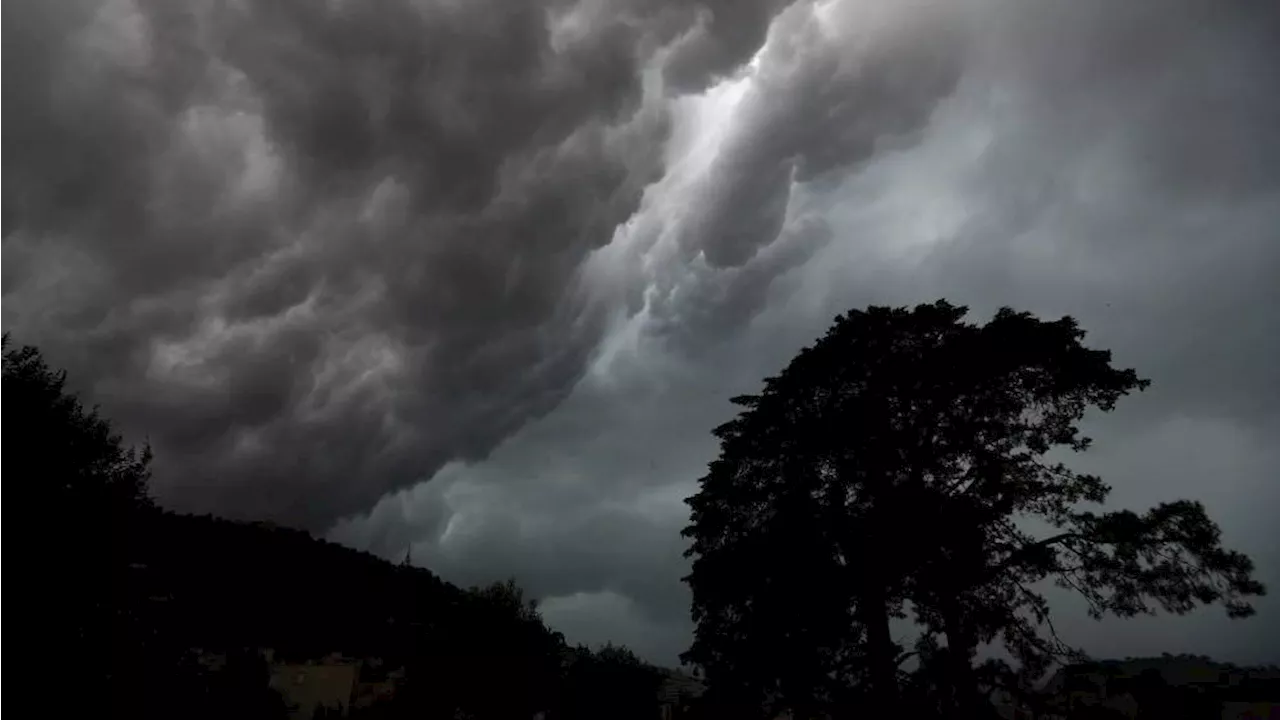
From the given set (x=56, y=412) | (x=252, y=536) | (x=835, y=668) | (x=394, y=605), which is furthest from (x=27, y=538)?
(x=252, y=536)

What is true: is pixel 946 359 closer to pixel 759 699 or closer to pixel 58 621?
pixel 759 699

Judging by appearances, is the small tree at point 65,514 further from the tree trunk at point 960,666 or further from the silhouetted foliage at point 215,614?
the tree trunk at point 960,666

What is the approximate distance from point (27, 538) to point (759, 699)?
25700 millimetres

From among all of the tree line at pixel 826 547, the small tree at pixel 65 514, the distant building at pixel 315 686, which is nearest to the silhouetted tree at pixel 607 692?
the tree line at pixel 826 547

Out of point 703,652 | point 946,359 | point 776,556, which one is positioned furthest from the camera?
point 703,652

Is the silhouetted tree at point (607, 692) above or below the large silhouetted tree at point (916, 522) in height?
below

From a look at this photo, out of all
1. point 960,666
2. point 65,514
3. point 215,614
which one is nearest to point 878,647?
point 960,666

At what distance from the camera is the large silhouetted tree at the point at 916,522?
23406 millimetres

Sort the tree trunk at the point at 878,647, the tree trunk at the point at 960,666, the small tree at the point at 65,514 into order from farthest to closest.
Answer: the tree trunk at the point at 878,647
the tree trunk at the point at 960,666
the small tree at the point at 65,514

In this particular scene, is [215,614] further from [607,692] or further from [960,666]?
[960,666]

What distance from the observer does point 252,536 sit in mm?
68000

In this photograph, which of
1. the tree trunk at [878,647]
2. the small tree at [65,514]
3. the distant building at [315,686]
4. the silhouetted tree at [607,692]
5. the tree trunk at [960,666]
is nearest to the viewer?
the small tree at [65,514]

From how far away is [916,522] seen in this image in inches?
975

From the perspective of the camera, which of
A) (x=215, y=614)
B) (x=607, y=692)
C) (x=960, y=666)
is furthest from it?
(x=607, y=692)
